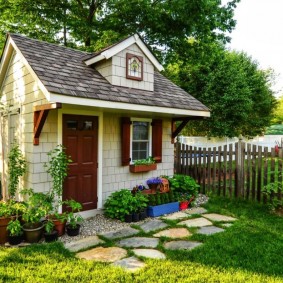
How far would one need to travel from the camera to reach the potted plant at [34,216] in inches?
166

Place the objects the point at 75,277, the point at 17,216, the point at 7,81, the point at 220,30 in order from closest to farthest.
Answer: the point at 75,277 → the point at 17,216 → the point at 7,81 → the point at 220,30

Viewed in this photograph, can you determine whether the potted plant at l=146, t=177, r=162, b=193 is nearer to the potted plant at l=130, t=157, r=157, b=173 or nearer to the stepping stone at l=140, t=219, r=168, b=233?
the potted plant at l=130, t=157, r=157, b=173

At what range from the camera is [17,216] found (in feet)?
14.4

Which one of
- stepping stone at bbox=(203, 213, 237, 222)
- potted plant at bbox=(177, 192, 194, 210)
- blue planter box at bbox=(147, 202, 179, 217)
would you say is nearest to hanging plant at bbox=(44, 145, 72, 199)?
blue planter box at bbox=(147, 202, 179, 217)

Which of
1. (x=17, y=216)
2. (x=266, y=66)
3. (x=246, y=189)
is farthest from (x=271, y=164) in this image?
(x=266, y=66)

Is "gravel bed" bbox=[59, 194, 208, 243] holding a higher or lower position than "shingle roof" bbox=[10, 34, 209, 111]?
lower

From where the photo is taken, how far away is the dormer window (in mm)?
6184

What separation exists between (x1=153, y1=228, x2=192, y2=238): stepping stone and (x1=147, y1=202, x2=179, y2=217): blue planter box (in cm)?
97

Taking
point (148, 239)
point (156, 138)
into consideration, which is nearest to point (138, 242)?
point (148, 239)

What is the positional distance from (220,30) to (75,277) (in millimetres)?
12529

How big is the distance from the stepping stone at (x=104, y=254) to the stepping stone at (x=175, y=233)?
0.96 meters

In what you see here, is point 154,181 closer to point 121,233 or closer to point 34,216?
point 121,233

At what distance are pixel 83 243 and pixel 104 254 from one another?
1.93 ft

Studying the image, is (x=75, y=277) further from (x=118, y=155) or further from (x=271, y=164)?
(x=271, y=164)
